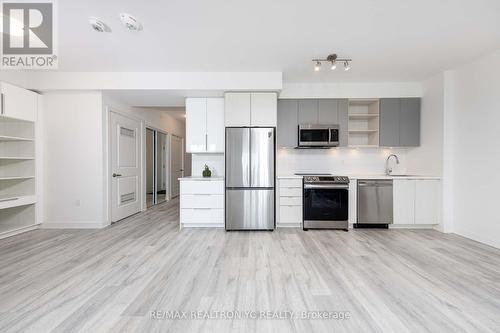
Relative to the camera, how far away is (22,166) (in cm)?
405

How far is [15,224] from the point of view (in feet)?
13.1

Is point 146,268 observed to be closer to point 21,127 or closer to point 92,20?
point 92,20

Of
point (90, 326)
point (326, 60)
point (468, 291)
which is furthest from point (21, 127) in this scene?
point (468, 291)

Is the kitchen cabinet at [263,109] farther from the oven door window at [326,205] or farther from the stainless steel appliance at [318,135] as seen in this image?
the oven door window at [326,205]

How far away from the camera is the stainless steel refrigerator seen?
4070 mm

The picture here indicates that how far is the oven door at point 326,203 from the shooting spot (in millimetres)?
4129

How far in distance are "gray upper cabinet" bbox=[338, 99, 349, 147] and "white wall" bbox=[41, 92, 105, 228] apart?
4.32 m

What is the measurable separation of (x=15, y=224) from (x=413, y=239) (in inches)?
251

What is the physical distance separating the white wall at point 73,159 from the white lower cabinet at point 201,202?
146 cm

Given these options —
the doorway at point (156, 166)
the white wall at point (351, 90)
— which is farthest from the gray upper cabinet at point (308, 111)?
the doorway at point (156, 166)

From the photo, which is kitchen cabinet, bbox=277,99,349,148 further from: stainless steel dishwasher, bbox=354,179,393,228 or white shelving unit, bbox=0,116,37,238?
white shelving unit, bbox=0,116,37,238

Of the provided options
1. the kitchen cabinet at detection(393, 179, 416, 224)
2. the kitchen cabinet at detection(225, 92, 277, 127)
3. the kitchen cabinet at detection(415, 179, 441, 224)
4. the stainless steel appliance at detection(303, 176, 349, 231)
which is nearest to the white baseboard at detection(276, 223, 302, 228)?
the stainless steel appliance at detection(303, 176, 349, 231)

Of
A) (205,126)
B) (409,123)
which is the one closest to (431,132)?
(409,123)

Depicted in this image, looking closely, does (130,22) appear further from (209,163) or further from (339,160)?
(339,160)
